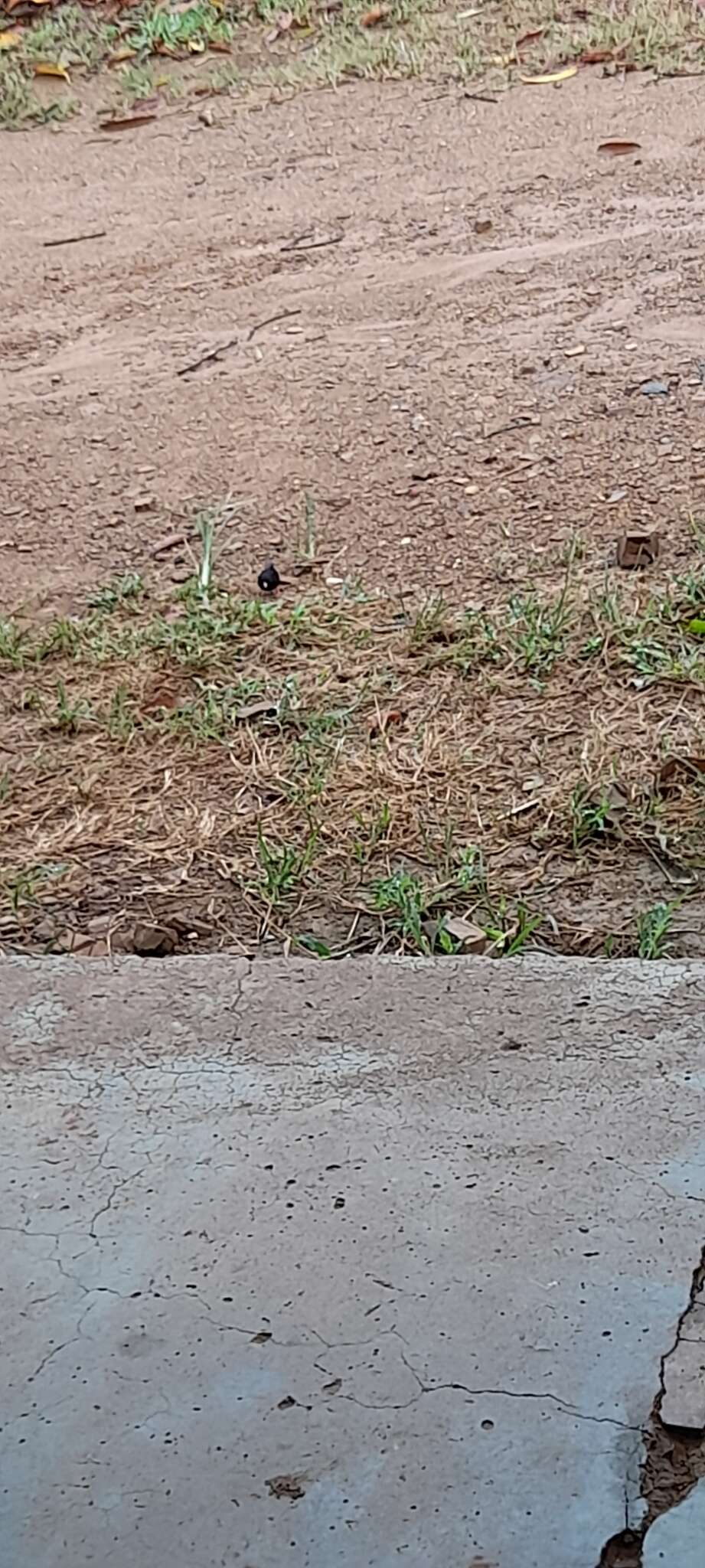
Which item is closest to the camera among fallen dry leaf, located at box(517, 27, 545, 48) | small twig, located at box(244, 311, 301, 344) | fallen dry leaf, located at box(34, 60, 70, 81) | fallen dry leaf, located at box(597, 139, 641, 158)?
small twig, located at box(244, 311, 301, 344)

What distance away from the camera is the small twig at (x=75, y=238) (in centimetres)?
447

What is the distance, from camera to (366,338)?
3816 millimetres

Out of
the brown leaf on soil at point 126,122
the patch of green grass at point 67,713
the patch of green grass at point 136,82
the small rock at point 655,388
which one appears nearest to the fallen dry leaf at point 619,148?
the small rock at point 655,388

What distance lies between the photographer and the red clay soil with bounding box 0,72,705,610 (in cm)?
317

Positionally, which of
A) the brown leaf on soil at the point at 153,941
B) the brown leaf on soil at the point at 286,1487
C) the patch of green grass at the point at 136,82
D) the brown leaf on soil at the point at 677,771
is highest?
the patch of green grass at the point at 136,82

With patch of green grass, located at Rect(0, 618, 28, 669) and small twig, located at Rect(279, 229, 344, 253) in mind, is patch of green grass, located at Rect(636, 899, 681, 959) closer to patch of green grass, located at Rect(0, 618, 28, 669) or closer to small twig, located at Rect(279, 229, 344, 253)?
patch of green grass, located at Rect(0, 618, 28, 669)

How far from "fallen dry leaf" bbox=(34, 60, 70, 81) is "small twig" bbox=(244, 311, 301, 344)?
2.21 metres

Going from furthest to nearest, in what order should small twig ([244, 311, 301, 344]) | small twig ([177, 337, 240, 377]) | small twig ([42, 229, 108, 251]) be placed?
small twig ([42, 229, 108, 251]) → small twig ([244, 311, 301, 344]) → small twig ([177, 337, 240, 377])

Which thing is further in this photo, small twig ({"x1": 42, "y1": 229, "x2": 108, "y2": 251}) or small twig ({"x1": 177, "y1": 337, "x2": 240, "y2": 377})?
small twig ({"x1": 42, "y1": 229, "x2": 108, "y2": 251})

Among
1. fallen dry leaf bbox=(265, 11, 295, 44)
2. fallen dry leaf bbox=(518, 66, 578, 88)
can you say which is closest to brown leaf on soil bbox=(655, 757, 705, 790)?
fallen dry leaf bbox=(518, 66, 578, 88)

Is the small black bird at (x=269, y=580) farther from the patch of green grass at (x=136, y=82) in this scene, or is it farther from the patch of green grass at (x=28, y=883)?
the patch of green grass at (x=136, y=82)

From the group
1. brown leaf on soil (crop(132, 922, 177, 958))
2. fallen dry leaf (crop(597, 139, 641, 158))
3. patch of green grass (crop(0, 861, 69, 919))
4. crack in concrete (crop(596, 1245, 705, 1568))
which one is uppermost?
fallen dry leaf (crop(597, 139, 641, 158))

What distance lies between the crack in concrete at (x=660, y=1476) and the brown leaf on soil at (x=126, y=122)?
189 inches

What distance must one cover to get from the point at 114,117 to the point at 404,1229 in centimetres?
467
